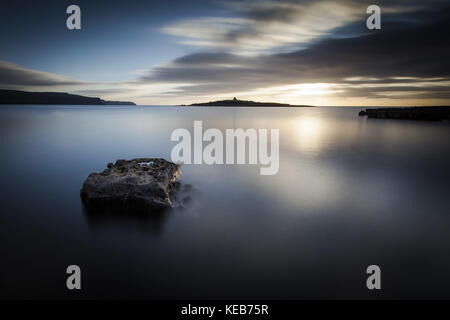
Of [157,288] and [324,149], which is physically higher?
[324,149]

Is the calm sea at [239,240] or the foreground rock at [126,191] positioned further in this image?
the foreground rock at [126,191]

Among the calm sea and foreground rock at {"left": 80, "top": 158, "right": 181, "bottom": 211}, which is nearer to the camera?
the calm sea

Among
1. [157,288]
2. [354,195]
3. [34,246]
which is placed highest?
[354,195]

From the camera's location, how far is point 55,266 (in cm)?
547

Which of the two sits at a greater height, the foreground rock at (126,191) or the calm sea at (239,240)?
the foreground rock at (126,191)

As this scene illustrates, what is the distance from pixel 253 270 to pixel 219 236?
164 centimetres

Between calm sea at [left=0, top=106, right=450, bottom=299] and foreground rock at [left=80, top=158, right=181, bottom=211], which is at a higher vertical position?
foreground rock at [left=80, top=158, right=181, bottom=211]

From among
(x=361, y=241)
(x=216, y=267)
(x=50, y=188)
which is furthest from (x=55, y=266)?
(x=361, y=241)

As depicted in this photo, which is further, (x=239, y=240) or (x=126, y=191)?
(x=126, y=191)

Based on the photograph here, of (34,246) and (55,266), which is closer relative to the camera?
(55,266)

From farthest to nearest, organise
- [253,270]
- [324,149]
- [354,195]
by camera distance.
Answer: [324,149] → [354,195] → [253,270]

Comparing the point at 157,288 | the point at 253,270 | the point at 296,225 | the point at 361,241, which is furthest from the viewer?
the point at 296,225

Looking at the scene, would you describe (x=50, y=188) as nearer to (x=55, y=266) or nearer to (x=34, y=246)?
(x=34, y=246)

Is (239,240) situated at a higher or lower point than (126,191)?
lower
